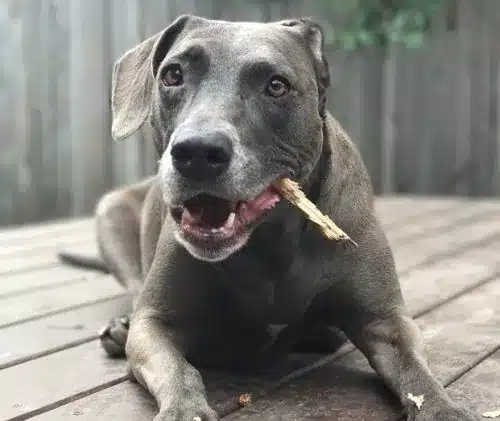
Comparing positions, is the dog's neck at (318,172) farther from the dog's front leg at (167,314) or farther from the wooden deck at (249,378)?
the wooden deck at (249,378)

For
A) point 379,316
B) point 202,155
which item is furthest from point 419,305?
point 202,155

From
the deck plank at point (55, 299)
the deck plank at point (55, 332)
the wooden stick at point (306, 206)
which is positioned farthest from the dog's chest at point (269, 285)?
the deck plank at point (55, 299)

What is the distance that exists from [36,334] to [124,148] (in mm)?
3240

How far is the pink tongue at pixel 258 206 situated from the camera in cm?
212

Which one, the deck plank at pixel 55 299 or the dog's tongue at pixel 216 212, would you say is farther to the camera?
the deck plank at pixel 55 299

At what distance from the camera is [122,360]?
2.56 m

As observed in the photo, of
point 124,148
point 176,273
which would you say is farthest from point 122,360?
point 124,148

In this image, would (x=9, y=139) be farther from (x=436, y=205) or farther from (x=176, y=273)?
(x=176, y=273)

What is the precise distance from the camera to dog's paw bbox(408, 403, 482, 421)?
75.2 inches

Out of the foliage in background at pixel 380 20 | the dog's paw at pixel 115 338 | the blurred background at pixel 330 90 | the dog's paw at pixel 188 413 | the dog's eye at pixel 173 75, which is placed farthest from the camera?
the foliage in background at pixel 380 20

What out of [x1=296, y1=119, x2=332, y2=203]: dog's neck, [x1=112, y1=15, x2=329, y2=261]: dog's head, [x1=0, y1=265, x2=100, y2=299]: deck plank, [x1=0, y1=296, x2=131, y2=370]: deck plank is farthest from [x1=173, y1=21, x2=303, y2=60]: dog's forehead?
[x1=0, y1=265, x2=100, y2=299]: deck plank

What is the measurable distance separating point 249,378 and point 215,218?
0.47 m

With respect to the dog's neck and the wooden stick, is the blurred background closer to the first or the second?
the dog's neck

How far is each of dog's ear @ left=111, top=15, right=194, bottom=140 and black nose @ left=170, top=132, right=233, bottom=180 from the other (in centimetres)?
48
